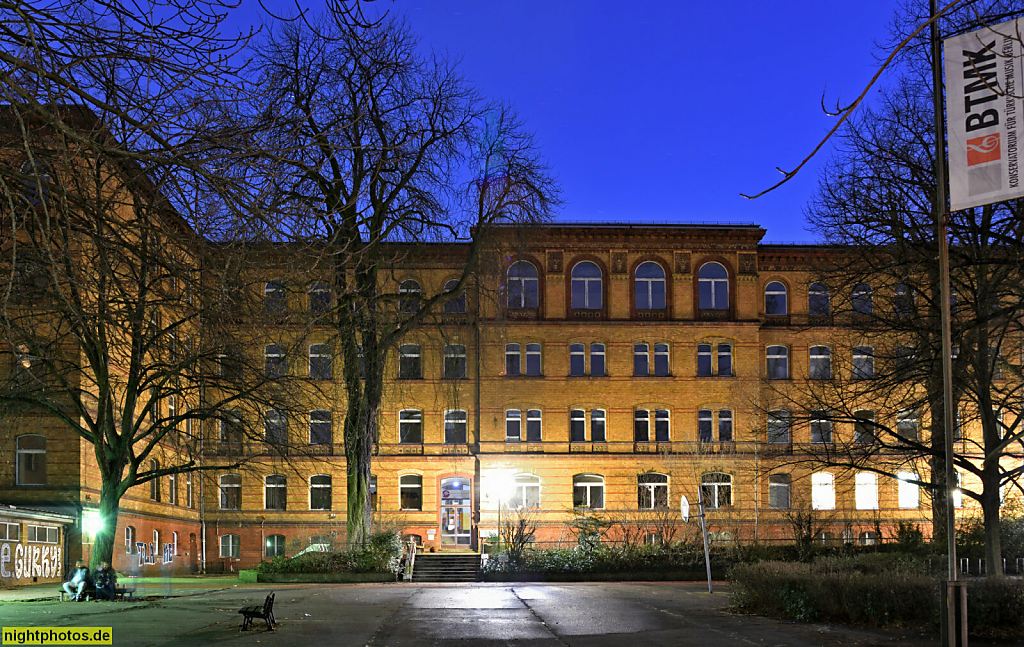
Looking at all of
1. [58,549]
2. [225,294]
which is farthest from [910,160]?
[58,549]

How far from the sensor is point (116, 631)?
1504 cm

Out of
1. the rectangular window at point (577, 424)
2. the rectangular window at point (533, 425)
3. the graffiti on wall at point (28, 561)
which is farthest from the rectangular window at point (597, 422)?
the graffiti on wall at point (28, 561)

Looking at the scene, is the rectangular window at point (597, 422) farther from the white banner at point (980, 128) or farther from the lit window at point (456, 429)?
the white banner at point (980, 128)

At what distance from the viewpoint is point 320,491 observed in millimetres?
50250

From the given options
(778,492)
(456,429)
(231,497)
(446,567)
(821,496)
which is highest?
(456,429)

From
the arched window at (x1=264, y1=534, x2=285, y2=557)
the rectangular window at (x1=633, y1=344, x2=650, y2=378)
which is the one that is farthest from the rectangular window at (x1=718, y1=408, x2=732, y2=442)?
the arched window at (x1=264, y1=534, x2=285, y2=557)

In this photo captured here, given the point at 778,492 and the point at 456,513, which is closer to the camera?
the point at 456,513

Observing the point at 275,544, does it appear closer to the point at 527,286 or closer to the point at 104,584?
the point at 527,286

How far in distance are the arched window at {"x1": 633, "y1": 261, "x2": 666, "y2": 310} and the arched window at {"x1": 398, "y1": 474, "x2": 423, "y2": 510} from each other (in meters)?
14.2

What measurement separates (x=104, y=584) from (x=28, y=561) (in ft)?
33.8

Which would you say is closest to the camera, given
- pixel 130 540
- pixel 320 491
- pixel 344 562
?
pixel 344 562

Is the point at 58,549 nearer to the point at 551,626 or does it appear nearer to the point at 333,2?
the point at 551,626

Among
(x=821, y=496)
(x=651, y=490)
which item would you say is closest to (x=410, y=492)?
(x=651, y=490)

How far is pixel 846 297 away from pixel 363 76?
45.0 feet
